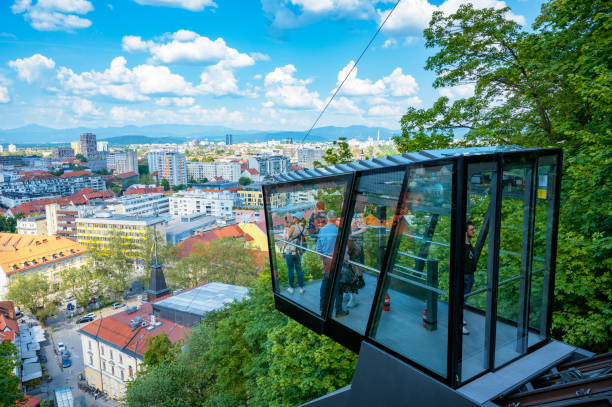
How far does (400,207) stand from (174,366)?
64.2 feet

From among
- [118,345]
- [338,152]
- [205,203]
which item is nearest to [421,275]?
[338,152]

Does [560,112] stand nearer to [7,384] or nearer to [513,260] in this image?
[513,260]

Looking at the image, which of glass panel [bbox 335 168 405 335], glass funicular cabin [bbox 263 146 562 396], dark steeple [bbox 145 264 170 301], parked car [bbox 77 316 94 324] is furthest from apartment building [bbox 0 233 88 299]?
glass funicular cabin [bbox 263 146 562 396]

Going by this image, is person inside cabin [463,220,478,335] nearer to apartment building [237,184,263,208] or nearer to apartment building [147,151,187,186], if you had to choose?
apartment building [237,184,263,208]

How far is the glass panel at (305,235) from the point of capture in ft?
18.8

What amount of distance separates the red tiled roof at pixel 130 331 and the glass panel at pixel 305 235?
27340mm

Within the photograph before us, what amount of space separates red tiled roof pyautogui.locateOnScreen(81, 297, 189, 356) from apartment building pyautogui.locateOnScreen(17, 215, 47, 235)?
7294 centimetres

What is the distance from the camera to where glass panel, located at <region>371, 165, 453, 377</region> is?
12.7ft

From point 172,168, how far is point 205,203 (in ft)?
228

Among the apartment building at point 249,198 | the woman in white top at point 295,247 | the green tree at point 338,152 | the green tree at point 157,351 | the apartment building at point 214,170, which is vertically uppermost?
the green tree at point 338,152

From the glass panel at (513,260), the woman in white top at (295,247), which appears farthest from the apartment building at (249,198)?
the glass panel at (513,260)

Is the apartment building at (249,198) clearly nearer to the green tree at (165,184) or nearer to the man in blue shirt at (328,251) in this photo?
the green tree at (165,184)

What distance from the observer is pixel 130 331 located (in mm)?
36438

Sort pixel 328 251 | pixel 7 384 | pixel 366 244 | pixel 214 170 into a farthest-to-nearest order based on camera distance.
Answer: pixel 214 170, pixel 7 384, pixel 328 251, pixel 366 244
